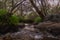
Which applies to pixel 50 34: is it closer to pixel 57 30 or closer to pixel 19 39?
pixel 57 30

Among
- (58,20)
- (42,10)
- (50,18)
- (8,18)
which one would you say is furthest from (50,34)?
(42,10)

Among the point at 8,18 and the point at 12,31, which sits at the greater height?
the point at 8,18

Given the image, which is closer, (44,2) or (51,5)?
(44,2)

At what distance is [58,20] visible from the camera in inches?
219

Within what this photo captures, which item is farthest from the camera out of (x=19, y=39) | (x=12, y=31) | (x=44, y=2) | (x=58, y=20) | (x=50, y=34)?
(x=44, y=2)

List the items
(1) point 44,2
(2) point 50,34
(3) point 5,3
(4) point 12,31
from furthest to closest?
(3) point 5,3, (1) point 44,2, (4) point 12,31, (2) point 50,34

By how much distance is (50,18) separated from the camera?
6.08m

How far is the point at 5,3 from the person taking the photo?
9633mm

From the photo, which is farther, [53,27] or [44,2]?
[44,2]

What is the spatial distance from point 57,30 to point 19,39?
3.87 feet

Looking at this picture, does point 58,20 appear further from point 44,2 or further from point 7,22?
point 44,2

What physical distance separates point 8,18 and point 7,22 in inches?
8.4

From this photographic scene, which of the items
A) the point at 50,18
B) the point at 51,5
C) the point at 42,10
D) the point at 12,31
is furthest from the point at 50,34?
the point at 51,5

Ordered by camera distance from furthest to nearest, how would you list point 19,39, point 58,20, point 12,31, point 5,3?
1. point 5,3
2. point 12,31
3. point 58,20
4. point 19,39
